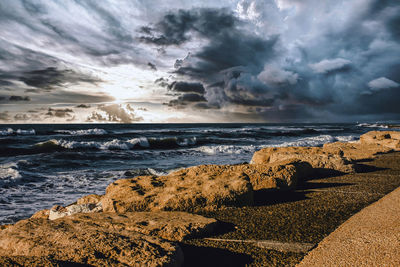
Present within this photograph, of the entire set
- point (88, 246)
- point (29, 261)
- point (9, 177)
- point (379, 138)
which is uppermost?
point (379, 138)

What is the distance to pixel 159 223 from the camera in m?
2.62

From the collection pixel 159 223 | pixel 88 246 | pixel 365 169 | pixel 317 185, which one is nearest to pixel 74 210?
pixel 159 223

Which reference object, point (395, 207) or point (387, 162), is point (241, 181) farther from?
point (387, 162)

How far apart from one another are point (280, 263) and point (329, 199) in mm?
2221

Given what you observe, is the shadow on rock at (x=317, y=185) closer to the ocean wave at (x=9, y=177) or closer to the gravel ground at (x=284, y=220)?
the gravel ground at (x=284, y=220)

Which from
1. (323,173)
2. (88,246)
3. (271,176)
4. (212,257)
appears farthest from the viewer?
(323,173)

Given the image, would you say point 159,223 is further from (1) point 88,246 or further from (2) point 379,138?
(2) point 379,138

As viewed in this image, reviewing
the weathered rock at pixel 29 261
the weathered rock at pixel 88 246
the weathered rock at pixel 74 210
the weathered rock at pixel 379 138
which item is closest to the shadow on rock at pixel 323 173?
the weathered rock at pixel 74 210

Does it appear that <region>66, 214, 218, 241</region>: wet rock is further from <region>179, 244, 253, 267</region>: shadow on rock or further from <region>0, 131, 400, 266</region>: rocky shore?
<region>179, 244, 253, 267</region>: shadow on rock

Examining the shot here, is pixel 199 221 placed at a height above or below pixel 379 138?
below

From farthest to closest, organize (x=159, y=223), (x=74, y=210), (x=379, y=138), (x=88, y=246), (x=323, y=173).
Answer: (x=379, y=138) → (x=323, y=173) → (x=74, y=210) → (x=159, y=223) → (x=88, y=246)

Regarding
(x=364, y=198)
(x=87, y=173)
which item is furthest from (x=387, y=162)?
(x=87, y=173)

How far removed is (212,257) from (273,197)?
7.22 ft

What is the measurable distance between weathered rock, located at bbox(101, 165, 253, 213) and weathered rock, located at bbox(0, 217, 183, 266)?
3.68ft
